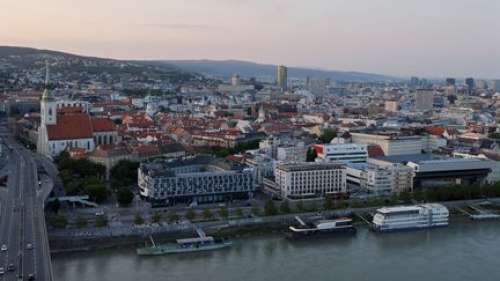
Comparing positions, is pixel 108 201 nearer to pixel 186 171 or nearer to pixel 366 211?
pixel 186 171

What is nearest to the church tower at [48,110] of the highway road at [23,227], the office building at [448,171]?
the highway road at [23,227]

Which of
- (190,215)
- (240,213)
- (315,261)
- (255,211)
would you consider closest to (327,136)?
(255,211)

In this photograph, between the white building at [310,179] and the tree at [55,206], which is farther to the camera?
the white building at [310,179]

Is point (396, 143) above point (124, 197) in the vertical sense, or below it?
above

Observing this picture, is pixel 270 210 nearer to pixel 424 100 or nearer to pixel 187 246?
pixel 187 246

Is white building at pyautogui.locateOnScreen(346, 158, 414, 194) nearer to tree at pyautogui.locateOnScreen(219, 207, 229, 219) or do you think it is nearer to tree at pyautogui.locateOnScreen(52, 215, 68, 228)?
tree at pyautogui.locateOnScreen(219, 207, 229, 219)

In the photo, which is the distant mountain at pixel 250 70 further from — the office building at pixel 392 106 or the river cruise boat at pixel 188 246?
the river cruise boat at pixel 188 246

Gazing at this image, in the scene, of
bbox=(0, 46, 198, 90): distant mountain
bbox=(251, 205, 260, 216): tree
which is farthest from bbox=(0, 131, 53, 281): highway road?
bbox=(0, 46, 198, 90): distant mountain
